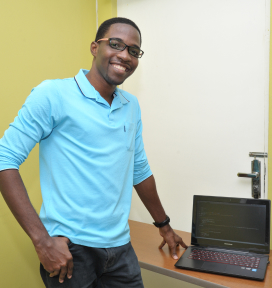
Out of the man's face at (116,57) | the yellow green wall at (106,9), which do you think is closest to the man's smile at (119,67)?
the man's face at (116,57)

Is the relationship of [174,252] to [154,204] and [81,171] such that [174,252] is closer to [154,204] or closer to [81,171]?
[154,204]

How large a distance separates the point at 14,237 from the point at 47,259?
1.03m

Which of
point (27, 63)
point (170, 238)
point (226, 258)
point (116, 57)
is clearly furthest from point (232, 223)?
point (27, 63)

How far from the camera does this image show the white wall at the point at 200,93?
1.66 metres

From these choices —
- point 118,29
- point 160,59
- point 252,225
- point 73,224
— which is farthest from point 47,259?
point 160,59

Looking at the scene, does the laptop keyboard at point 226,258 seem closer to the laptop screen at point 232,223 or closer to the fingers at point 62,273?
the laptop screen at point 232,223

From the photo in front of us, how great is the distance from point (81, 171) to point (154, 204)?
1.71 feet

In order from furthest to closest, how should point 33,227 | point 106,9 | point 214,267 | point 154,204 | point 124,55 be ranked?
1. point 106,9
2. point 154,204
3. point 214,267
4. point 124,55
5. point 33,227

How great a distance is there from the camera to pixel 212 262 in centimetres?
133

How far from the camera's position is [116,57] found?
44.9 inches

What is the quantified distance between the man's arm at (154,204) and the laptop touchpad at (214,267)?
6.3 inches

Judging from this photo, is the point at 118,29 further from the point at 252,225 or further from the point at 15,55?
the point at 252,225

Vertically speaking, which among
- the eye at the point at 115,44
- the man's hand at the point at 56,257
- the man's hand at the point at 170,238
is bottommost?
the man's hand at the point at 170,238

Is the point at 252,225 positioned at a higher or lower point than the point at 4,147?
lower
